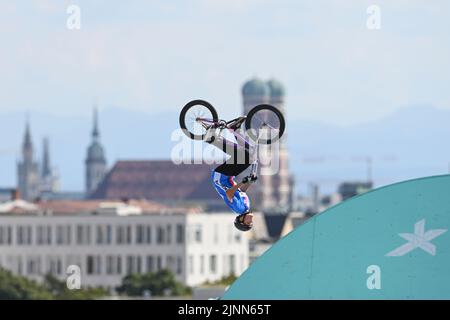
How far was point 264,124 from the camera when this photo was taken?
36938mm

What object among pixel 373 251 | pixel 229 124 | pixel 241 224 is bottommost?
pixel 373 251

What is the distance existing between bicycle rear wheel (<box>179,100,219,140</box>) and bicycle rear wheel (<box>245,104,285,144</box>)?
0.59 meters

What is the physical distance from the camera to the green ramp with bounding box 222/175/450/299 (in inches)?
1602

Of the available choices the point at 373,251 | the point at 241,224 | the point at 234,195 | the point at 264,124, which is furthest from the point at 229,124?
the point at 373,251

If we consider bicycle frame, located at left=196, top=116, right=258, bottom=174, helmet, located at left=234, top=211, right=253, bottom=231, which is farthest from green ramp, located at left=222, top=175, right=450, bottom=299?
bicycle frame, located at left=196, top=116, right=258, bottom=174

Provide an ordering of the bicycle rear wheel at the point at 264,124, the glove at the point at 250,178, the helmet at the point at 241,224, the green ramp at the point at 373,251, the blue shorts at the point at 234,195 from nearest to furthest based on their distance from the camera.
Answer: the glove at the point at 250,178 < the bicycle rear wheel at the point at 264,124 < the blue shorts at the point at 234,195 < the helmet at the point at 241,224 < the green ramp at the point at 373,251

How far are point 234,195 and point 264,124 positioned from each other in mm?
1241

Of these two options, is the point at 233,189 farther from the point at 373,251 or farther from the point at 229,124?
the point at 373,251

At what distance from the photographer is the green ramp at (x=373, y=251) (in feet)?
133

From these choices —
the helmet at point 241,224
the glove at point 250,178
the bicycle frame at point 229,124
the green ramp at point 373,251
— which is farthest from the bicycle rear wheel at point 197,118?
the green ramp at point 373,251

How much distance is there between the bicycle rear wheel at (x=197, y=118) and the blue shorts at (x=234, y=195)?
0.68m

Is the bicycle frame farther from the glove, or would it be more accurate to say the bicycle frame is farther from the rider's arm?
the rider's arm

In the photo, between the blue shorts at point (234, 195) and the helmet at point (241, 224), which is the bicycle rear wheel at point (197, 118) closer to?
the blue shorts at point (234, 195)
